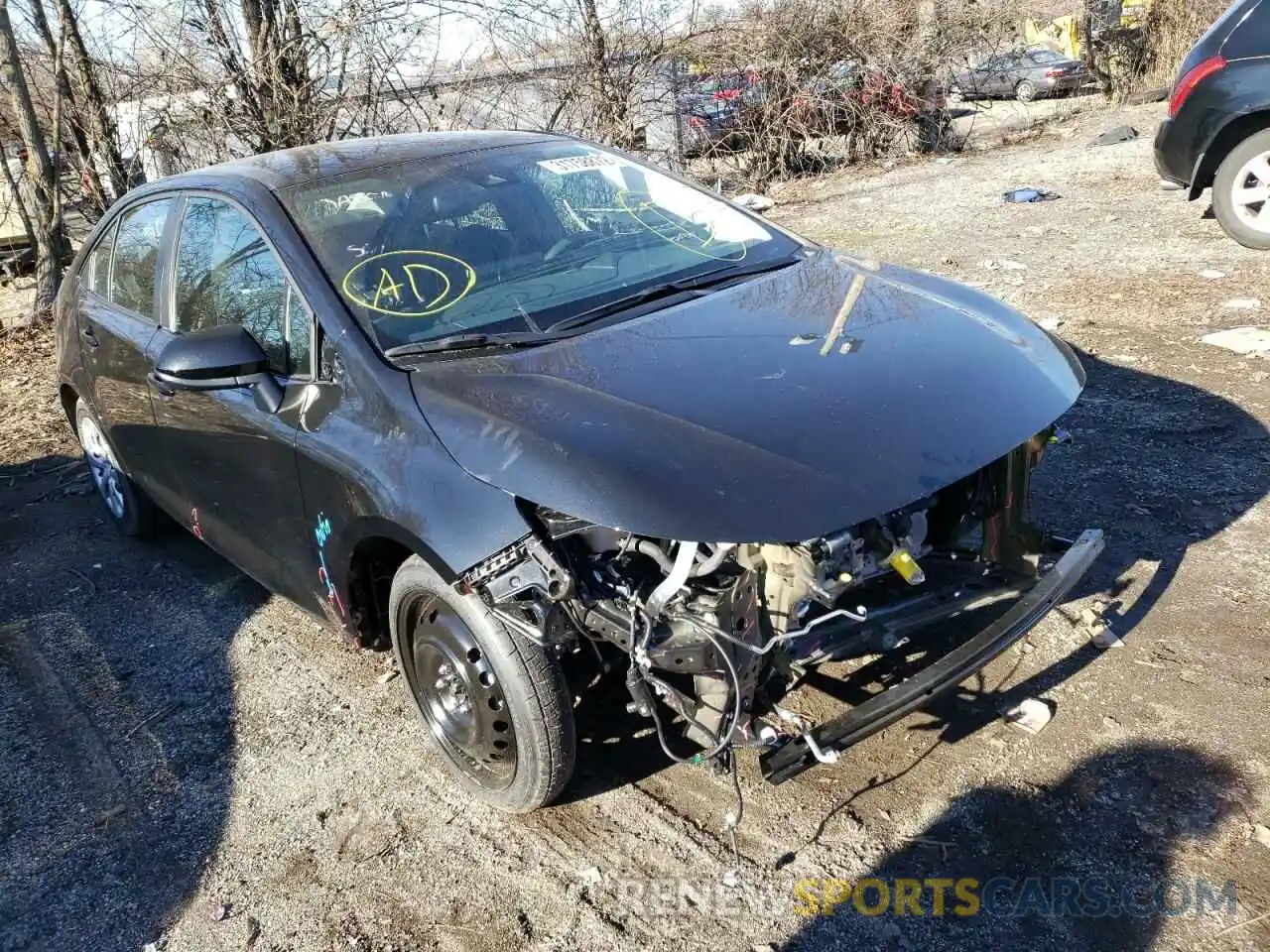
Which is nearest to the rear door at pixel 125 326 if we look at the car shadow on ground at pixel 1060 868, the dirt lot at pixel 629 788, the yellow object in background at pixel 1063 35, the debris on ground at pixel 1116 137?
the dirt lot at pixel 629 788

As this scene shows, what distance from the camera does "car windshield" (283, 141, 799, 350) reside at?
3.11 m

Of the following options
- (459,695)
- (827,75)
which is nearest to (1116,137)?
(827,75)

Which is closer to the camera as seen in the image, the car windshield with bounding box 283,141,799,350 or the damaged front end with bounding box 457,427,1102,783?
the damaged front end with bounding box 457,427,1102,783

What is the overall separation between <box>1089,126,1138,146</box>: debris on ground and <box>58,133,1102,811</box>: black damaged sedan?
9577 mm

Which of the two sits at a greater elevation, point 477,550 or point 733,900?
point 477,550

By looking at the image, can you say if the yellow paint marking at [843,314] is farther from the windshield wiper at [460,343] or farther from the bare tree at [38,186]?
the bare tree at [38,186]

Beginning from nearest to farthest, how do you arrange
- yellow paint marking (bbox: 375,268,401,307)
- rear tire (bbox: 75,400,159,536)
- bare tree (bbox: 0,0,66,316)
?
1. yellow paint marking (bbox: 375,268,401,307)
2. rear tire (bbox: 75,400,159,536)
3. bare tree (bbox: 0,0,66,316)

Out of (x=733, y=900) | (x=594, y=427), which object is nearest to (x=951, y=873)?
(x=733, y=900)


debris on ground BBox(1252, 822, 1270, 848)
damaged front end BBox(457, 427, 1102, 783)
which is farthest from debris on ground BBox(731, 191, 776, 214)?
debris on ground BBox(1252, 822, 1270, 848)

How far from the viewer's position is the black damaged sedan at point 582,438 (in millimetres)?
2393

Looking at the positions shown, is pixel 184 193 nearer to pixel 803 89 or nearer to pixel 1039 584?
pixel 1039 584

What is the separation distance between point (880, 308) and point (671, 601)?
4.37 ft

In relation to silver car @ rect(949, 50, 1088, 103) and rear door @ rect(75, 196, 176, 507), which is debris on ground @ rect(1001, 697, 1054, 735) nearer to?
rear door @ rect(75, 196, 176, 507)

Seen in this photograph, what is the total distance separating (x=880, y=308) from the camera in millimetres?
3150
